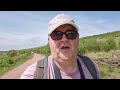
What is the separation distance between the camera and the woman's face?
161cm

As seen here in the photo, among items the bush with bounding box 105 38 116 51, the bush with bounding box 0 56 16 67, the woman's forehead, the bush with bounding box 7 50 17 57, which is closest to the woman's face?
the woman's forehead

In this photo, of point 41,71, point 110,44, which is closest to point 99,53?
point 110,44

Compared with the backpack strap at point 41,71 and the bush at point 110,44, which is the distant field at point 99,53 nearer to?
the bush at point 110,44

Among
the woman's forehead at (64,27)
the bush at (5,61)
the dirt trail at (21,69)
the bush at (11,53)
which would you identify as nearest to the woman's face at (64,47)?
the woman's forehead at (64,27)

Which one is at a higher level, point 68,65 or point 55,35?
point 55,35

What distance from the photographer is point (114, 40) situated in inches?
93.4

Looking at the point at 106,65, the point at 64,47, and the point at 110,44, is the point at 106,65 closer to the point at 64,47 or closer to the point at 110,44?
the point at 110,44

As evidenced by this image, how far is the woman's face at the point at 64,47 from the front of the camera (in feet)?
5.28

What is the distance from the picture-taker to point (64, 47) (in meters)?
1.62

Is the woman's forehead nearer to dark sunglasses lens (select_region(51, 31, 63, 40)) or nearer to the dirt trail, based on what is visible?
dark sunglasses lens (select_region(51, 31, 63, 40))

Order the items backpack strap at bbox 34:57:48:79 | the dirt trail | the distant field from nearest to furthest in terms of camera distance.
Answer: backpack strap at bbox 34:57:48:79 < the dirt trail < the distant field
